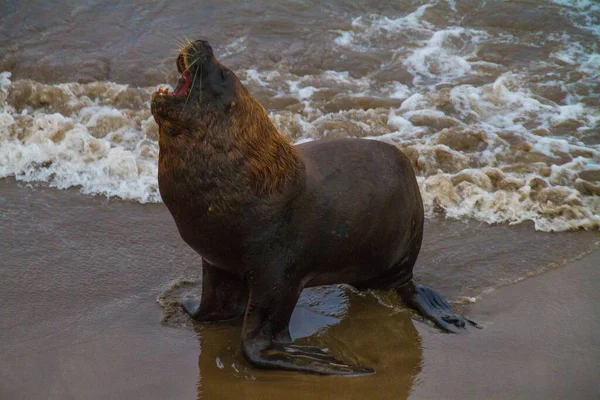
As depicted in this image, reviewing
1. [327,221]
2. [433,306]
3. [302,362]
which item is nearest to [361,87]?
[433,306]

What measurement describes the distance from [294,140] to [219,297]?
131 inches

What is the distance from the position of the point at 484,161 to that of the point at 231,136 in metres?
3.78

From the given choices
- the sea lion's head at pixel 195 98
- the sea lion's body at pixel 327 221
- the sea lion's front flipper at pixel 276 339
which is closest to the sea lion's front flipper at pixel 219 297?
the sea lion's body at pixel 327 221

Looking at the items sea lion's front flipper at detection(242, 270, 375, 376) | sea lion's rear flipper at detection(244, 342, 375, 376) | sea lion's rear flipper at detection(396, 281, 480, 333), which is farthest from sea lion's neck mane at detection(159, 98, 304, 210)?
sea lion's rear flipper at detection(396, 281, 480, 333)

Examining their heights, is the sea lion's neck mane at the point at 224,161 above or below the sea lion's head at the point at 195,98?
below

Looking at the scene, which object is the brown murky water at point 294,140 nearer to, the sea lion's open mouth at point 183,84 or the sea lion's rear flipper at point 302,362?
the sea lion's rear flipper at point 302,362

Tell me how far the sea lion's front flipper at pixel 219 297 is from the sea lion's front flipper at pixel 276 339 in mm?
335

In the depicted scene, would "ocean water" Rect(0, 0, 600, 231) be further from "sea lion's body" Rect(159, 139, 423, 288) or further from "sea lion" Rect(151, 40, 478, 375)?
"sea lion" Rect(151, 40, 478, 375)

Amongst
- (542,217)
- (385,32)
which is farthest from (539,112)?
(385,32)

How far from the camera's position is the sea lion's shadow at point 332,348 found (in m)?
4.24

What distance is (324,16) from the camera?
11.4 meters

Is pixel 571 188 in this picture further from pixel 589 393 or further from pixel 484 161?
pixel 589 393

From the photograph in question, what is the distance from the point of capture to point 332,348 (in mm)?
4703

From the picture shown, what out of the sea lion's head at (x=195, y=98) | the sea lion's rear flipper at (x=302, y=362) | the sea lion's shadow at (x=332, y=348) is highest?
the sea lion's head at (x=195, y=98)
